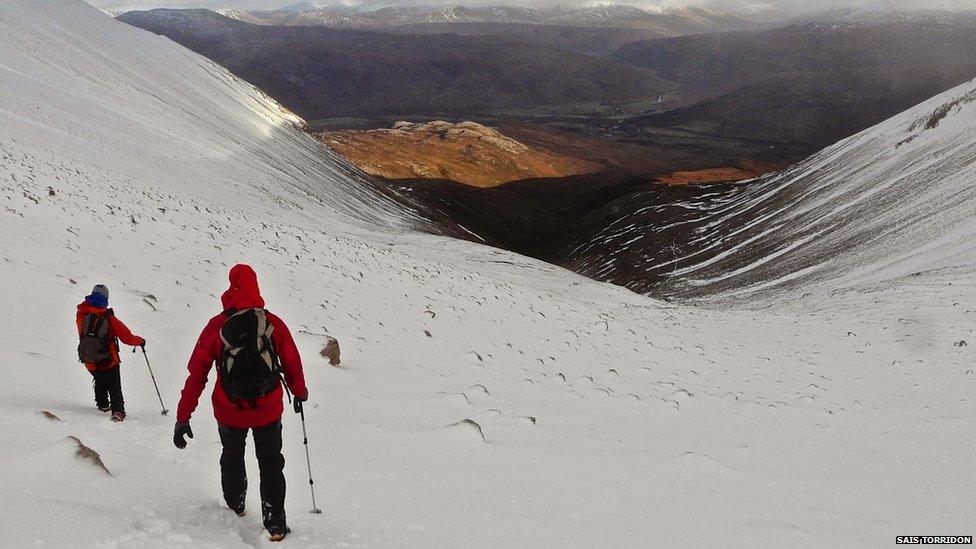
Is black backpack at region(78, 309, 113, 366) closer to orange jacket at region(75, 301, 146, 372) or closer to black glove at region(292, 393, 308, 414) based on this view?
orange jacket at region(75, 301, 146, 372)

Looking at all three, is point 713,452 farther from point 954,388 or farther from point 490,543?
point 954,388

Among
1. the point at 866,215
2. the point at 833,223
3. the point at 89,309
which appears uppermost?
the point at 866,215

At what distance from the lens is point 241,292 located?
4840mm

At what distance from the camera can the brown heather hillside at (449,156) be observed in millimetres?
103850

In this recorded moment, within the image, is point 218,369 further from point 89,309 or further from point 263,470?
point 89,309

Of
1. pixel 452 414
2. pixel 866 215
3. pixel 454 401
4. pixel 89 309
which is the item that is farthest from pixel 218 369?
pixel 866 215

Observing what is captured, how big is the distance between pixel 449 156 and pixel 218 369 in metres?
120

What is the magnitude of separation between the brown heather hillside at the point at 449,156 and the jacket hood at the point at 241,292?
305 feet

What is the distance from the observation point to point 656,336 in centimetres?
2247

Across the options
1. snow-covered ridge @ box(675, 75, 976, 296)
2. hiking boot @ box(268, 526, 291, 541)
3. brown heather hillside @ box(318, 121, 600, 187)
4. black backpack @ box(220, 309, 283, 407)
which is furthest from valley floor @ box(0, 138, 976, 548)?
brown heather hillside @ box(318, 121, 600, 187)

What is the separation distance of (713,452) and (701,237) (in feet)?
201

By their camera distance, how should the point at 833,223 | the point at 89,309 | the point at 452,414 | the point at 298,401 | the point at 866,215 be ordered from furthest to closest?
the point at 833,223
the point at 866,215
the point at 452,414
the point at 89,309
the point at 298,401

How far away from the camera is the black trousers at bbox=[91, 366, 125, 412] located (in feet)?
22.2

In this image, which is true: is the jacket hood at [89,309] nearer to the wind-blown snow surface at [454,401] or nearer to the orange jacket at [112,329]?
the orange jacket at [112,329]
